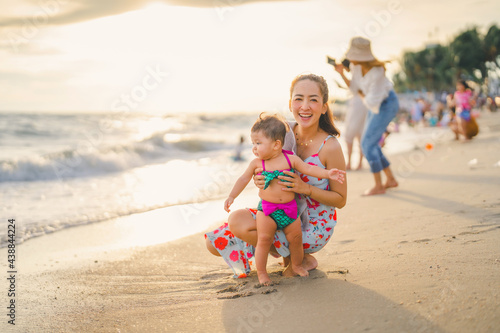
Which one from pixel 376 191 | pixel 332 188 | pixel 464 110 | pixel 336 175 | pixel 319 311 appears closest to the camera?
pixel 319 311

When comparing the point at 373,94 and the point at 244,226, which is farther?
the point at 373,94

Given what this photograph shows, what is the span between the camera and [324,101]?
3174mm

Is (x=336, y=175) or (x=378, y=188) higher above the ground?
(x=336, y=175)

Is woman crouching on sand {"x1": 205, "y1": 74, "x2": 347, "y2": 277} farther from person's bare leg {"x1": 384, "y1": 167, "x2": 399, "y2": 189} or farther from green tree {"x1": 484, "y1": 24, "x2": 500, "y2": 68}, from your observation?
green tree {"x1": 484, "y1": 24, "x2": 500, "y2": 68}

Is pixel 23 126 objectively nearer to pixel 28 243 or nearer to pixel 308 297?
pixel 28 243

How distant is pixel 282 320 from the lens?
2.40 meters

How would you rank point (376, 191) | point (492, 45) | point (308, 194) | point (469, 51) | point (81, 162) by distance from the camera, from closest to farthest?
point (308, 194)
point (376, 191)
point (81, 162)
point (492, 45)
point (469, 51)

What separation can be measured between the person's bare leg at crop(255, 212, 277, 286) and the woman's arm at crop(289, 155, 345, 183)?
16.0 inches

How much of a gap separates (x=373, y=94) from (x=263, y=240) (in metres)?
3.67

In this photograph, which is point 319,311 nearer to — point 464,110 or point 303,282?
point 303,282

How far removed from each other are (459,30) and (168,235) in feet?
190

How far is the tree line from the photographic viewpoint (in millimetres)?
50281

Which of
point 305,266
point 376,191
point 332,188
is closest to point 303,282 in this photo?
point 305,266

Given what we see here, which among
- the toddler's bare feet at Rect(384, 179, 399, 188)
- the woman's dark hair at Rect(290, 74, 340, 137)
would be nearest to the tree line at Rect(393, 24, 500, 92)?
the toddler's bare feet at Rect(384, 179, 399, 188)
